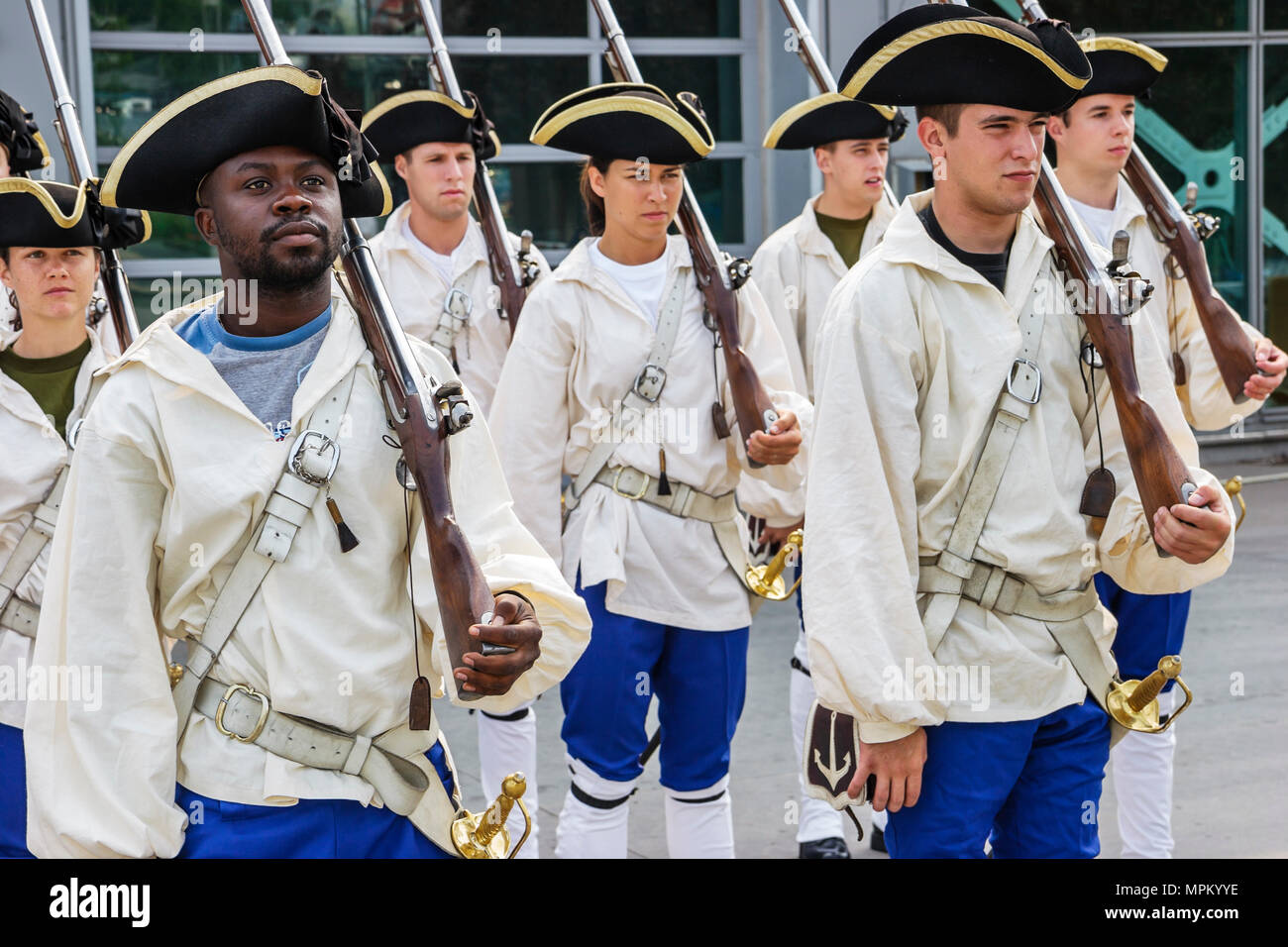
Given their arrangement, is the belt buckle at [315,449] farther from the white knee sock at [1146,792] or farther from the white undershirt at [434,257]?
the white undershirt at [434,257]

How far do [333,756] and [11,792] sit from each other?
76.3 inches

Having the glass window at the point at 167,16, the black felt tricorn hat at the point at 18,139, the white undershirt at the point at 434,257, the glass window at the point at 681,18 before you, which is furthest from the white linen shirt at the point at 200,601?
the glass window at the point at 681,18

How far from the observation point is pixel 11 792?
4.45 m

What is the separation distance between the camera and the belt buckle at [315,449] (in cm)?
290

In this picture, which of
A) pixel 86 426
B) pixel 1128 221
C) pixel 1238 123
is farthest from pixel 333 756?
pixel 1238 123

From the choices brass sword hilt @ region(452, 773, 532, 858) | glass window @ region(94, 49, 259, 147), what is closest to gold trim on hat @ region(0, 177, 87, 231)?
brass sword hilt @ region(452, 773, 532, 858)

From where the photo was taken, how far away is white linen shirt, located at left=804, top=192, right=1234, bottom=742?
3371 millimetres

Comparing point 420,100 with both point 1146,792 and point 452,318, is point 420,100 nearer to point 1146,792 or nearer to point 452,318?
point 452,318

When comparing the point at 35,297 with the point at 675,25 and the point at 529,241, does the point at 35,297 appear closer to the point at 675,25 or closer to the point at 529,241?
the point at 529,241

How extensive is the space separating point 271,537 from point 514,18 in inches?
365

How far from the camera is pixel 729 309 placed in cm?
509

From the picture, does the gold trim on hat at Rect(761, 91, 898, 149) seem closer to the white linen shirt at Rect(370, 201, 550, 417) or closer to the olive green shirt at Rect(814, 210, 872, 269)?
the olive green shirt at Rect(814, 210, 872, 269)

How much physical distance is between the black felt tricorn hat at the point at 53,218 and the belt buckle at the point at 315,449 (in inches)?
75.3

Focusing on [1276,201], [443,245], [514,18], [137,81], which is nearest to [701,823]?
[443,245]
